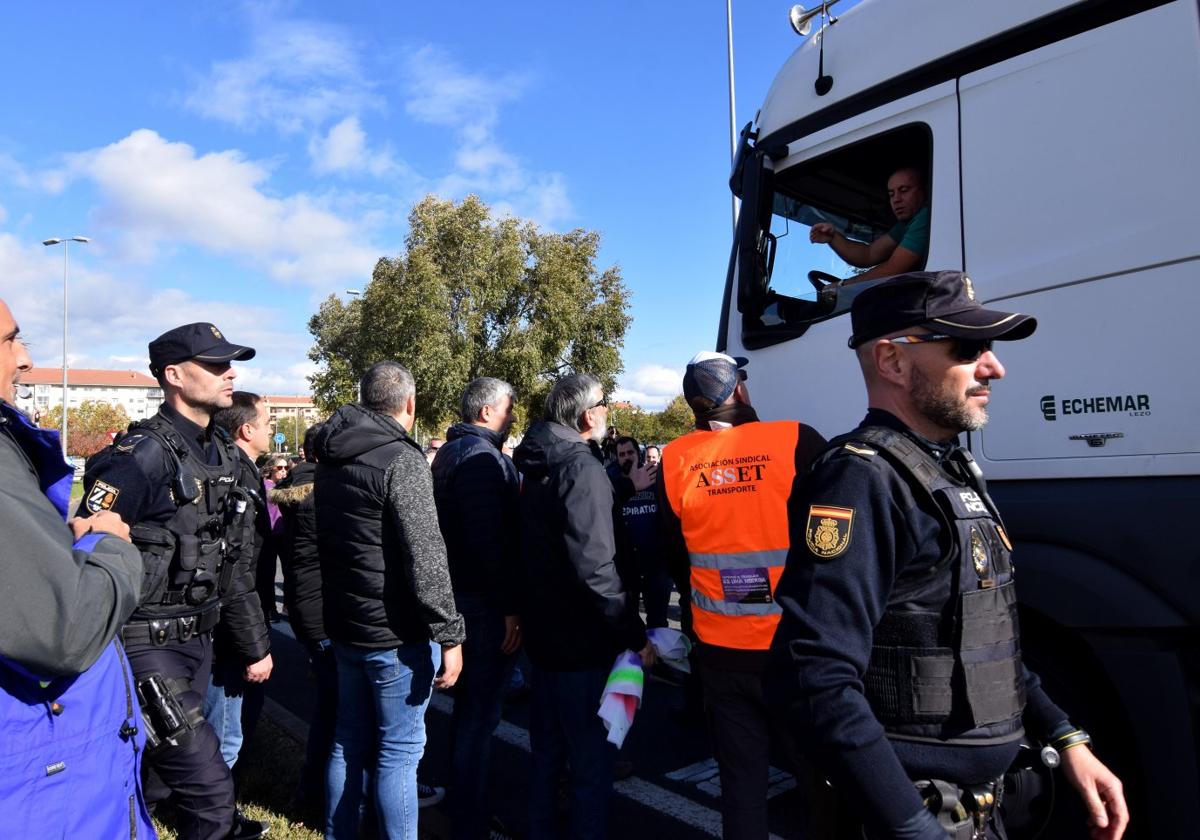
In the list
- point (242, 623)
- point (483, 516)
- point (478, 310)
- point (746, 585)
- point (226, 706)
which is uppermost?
point (478, 310)

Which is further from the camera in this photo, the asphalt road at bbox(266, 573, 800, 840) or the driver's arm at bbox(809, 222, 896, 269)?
the asphalt road at bbox(266, 573, 800, 840)

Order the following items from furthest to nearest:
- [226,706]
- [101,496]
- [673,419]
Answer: [673,419]
[226,706]
[101,496]

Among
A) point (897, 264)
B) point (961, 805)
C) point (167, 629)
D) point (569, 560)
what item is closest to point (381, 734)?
point (167, 629)

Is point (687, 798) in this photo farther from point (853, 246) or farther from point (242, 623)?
point (853, 246)

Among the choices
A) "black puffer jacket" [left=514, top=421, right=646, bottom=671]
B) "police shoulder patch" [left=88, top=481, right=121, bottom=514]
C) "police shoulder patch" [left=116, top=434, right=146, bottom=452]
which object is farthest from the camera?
"black puffer jacket" [left=514, top=421, right=646, bottom=671]

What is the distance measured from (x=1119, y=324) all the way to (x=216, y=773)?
3275 mm

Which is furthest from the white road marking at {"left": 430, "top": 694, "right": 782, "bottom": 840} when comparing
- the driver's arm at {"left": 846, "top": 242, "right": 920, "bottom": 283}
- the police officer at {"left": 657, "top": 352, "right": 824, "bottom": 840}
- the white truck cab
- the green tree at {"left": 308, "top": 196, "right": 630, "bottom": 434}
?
the green tree at {"left": 308, "top": 196, "right": 630, "bottom": 434}

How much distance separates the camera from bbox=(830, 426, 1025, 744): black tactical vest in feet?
4.64

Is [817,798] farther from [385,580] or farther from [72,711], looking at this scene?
[385,580]

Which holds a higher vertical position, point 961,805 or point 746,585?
point 746,585

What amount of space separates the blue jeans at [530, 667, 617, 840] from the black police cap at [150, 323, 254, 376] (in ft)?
5.80

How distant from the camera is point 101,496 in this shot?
2447 mm

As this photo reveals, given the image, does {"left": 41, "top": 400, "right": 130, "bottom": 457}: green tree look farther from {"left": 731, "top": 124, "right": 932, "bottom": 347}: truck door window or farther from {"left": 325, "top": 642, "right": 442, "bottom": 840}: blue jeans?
{"left": 731, "top": 124, "right": 932, "bottom": 347}: truck door window

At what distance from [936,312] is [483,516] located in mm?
2262
